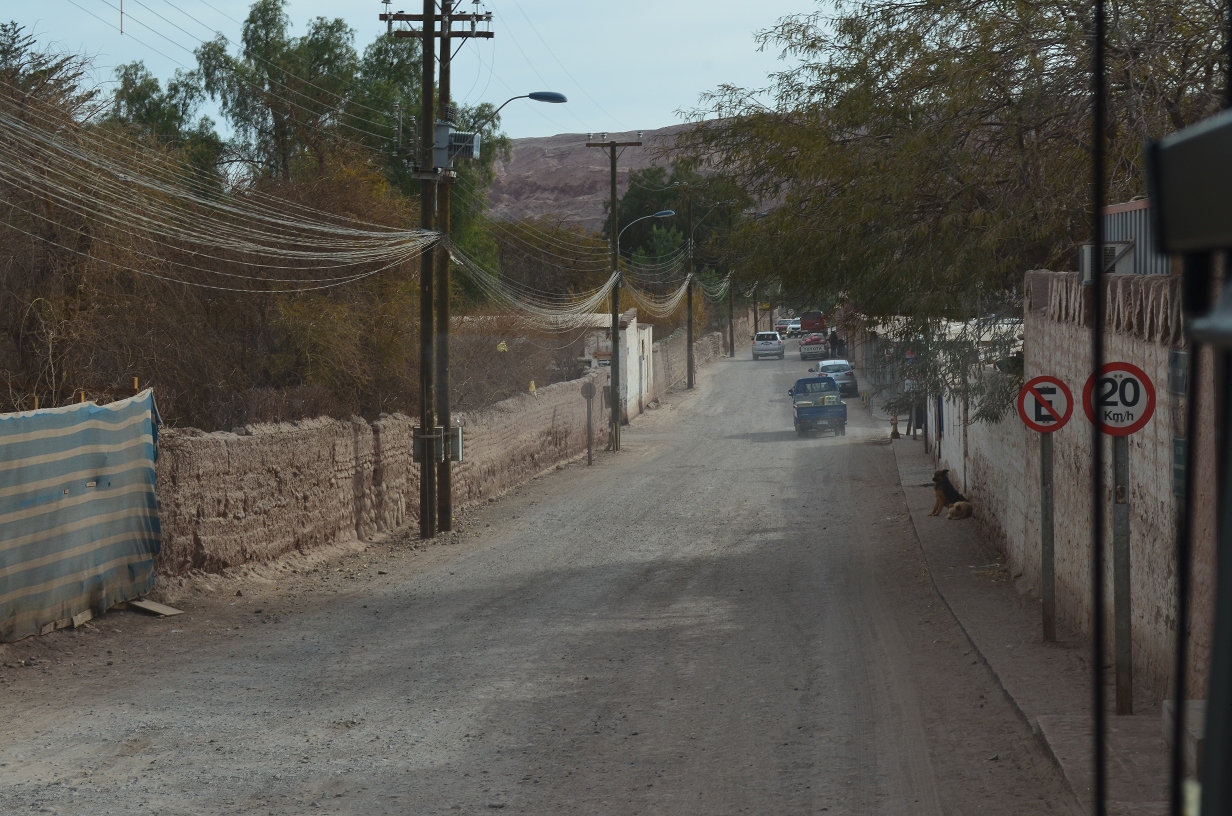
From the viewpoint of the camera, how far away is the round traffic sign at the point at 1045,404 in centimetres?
996

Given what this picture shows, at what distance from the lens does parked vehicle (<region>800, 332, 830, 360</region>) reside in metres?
75.2

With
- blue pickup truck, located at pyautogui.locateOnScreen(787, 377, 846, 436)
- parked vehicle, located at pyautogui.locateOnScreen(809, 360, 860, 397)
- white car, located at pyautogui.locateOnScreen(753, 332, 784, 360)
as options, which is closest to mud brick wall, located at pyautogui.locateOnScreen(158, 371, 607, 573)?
blue pickup truck, located at pyautogui.locateOnScreen(787, 377, 846, 436)

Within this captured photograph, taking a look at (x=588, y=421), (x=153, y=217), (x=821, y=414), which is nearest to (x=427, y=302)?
(x=153, y=217)

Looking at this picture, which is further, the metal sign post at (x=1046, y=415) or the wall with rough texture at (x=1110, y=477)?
the metal sign post at (x=1046, y=415)

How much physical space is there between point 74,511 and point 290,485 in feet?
15.5

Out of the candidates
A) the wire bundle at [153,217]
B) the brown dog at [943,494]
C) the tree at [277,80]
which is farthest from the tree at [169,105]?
the brown dog at [943,494]

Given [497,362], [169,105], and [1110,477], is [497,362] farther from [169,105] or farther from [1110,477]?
[1110,477]

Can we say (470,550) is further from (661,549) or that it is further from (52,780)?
(52,780)

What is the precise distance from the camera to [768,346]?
77750 mm

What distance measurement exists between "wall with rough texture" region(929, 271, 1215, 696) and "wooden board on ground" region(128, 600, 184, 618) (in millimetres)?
8822

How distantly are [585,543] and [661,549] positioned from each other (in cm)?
134

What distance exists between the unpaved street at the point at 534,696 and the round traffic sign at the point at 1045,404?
2094 mm

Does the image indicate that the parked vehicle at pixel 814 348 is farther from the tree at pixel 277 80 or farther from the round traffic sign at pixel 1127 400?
the round traffic sign at pixel 1127 400

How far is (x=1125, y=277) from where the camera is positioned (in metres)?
9.11
